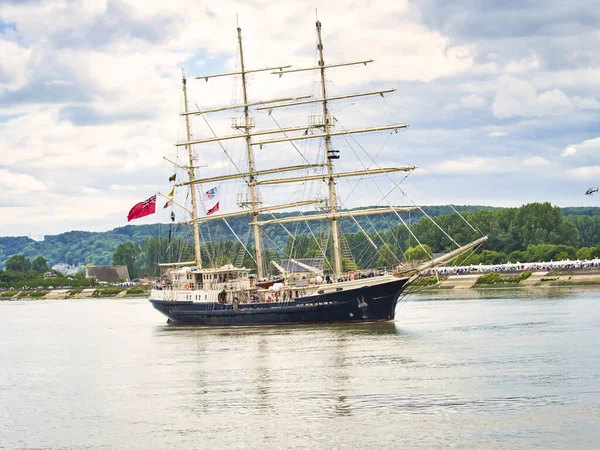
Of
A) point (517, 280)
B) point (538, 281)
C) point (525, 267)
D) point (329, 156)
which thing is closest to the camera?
point (329, 156)

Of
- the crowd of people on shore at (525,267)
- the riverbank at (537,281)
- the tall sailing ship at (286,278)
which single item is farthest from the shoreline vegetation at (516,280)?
the tall sailing ship at (286,278)

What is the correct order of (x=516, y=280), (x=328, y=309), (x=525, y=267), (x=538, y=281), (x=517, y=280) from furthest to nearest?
(x=525, y=267) < (x=516, y=280) < (x=517, y=280) < (x=538, y=281) < (x=328, y=309)

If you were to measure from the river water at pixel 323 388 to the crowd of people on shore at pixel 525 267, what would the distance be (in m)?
62.5

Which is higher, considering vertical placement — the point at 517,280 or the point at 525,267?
the point at 525,267

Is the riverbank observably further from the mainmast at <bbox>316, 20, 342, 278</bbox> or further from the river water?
the river water

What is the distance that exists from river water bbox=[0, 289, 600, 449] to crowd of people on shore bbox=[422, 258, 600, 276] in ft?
205

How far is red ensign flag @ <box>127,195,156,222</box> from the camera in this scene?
3292 inches

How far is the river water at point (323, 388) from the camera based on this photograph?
1288 inches

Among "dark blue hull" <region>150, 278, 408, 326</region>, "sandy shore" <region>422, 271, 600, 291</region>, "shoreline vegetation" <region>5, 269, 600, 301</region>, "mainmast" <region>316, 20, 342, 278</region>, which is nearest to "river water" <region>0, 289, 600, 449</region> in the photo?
"dark blue hull" <region>150, 278, 408, 326</region>

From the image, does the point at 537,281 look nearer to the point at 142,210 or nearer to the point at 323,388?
the point at 142,210

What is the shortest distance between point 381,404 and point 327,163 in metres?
48.0

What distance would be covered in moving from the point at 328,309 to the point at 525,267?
3092 inches

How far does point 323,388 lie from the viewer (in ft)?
138

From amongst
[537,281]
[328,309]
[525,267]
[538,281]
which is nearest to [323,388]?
[328,309]
